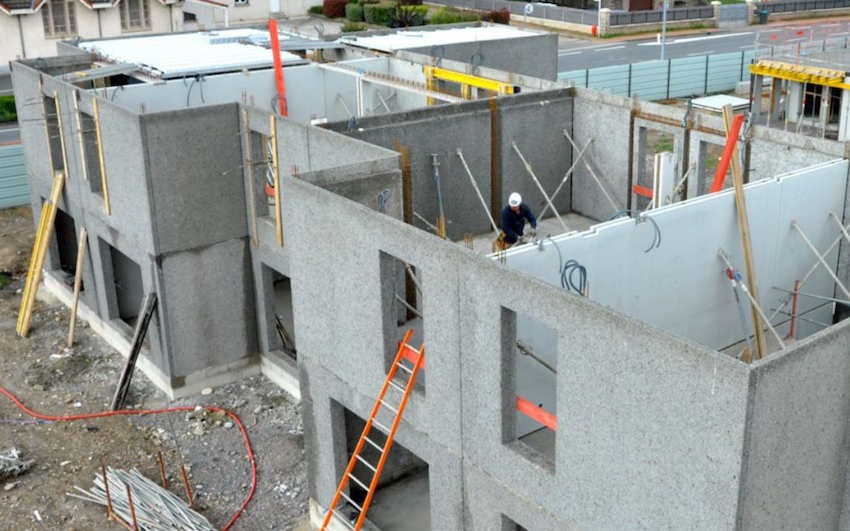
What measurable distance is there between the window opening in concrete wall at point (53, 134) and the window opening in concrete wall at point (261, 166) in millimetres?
5237

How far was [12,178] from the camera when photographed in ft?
106

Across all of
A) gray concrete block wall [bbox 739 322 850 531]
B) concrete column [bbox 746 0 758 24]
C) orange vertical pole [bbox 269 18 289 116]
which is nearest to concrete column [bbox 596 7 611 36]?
concrete column [bbox 746 0 758 24]

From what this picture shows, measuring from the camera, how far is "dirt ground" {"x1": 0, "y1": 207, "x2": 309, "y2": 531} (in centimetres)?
1684

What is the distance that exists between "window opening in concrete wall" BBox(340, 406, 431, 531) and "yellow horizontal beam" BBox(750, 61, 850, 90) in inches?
1004

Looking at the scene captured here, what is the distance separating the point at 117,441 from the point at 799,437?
13.0 m

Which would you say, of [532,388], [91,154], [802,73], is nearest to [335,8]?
[802,73]

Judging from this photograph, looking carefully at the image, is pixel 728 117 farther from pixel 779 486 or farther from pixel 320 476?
pixel 320 476

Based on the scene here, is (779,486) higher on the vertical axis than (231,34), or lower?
lower

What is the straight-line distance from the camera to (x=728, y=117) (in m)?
14.3

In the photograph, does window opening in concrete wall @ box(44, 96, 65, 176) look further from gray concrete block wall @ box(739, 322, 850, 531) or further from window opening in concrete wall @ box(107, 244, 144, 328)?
gray concrete block wall @ box(739, 322, 850, 531)

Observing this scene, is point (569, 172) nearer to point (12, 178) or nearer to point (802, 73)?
point (12, 178)

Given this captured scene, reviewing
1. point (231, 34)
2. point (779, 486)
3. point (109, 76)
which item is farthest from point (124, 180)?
point (779, 486)

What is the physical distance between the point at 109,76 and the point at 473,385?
49.1 feet

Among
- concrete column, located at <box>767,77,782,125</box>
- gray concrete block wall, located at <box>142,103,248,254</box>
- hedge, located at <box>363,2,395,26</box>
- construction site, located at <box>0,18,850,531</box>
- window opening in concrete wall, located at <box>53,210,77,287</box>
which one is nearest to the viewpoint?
construction site, located at <box>0,18,850,531</box>
